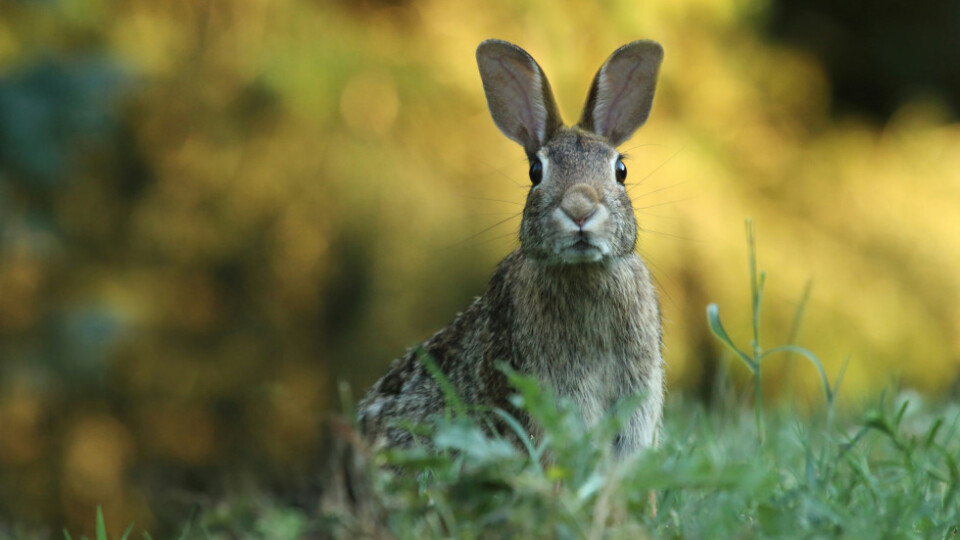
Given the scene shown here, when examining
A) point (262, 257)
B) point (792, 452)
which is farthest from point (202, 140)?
point (792, 452)

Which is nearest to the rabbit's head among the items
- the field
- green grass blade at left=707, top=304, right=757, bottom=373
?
green grass blade at left=707, top=304, right=757, bottom=373

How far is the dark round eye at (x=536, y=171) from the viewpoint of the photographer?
2.98 m

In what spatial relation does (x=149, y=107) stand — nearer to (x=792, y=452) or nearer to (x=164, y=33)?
(x=164, y=33)

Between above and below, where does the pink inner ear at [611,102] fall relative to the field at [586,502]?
above

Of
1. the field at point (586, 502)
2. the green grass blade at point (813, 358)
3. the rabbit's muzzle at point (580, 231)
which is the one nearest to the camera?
the field at point (586, 502)

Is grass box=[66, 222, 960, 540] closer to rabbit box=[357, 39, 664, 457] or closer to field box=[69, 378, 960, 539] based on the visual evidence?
field box=[69, 378, 960, 539]

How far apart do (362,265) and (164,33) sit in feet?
6.77

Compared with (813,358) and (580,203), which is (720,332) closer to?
(813,358)

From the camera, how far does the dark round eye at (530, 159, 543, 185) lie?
2.98 metres

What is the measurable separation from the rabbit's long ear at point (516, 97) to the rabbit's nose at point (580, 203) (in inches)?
16.9

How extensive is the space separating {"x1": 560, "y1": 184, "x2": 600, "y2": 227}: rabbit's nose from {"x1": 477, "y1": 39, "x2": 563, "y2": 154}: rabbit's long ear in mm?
430

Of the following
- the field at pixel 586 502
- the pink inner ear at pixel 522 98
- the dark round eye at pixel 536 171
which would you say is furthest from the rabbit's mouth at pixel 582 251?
the field at pixel 586 502

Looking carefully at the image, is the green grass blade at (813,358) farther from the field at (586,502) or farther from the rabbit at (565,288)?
the rabbit at (565,288)

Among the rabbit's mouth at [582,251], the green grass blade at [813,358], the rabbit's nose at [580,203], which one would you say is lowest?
the green grass blade at [813,358]
